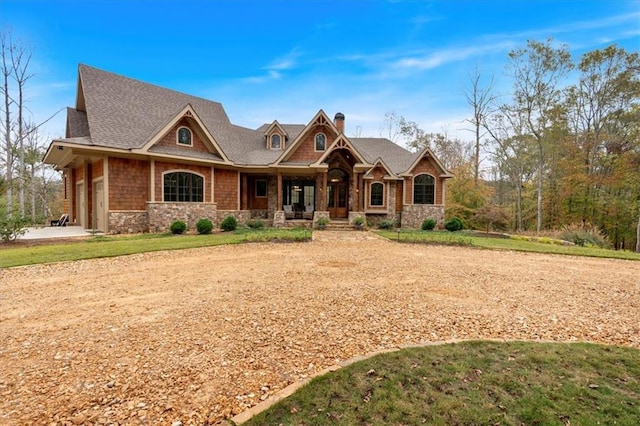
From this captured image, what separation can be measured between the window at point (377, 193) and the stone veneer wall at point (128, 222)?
13.0m

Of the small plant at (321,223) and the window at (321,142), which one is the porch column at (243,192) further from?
the small plant at (321,223)

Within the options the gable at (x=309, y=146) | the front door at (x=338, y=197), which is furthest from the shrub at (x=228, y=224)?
the front door at (x=338, y=197)

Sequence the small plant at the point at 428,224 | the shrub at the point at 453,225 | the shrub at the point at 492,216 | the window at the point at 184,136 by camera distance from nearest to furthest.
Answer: the window at the point at 184,136 → the shrub at the point at 453,225 → the small plant at the point at 428,224 → the shrub at the point at 492,216

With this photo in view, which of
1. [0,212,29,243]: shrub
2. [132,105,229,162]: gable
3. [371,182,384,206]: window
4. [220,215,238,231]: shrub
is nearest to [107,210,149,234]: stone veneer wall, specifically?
[0,212,29,243]: shrub

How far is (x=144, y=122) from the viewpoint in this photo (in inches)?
571

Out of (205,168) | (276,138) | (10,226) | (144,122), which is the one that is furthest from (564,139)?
(10,226)

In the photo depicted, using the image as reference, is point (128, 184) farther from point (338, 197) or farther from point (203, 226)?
point (338, 197)

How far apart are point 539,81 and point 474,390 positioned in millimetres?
24714

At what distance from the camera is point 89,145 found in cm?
1129

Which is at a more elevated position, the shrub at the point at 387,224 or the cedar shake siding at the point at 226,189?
the cedar shake siding at the point at 226,189

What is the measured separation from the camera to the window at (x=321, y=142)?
17.5m

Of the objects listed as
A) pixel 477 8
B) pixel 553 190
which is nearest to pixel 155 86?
pixel 477 8

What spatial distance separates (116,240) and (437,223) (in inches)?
691

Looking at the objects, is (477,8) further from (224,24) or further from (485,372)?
(485,372)
